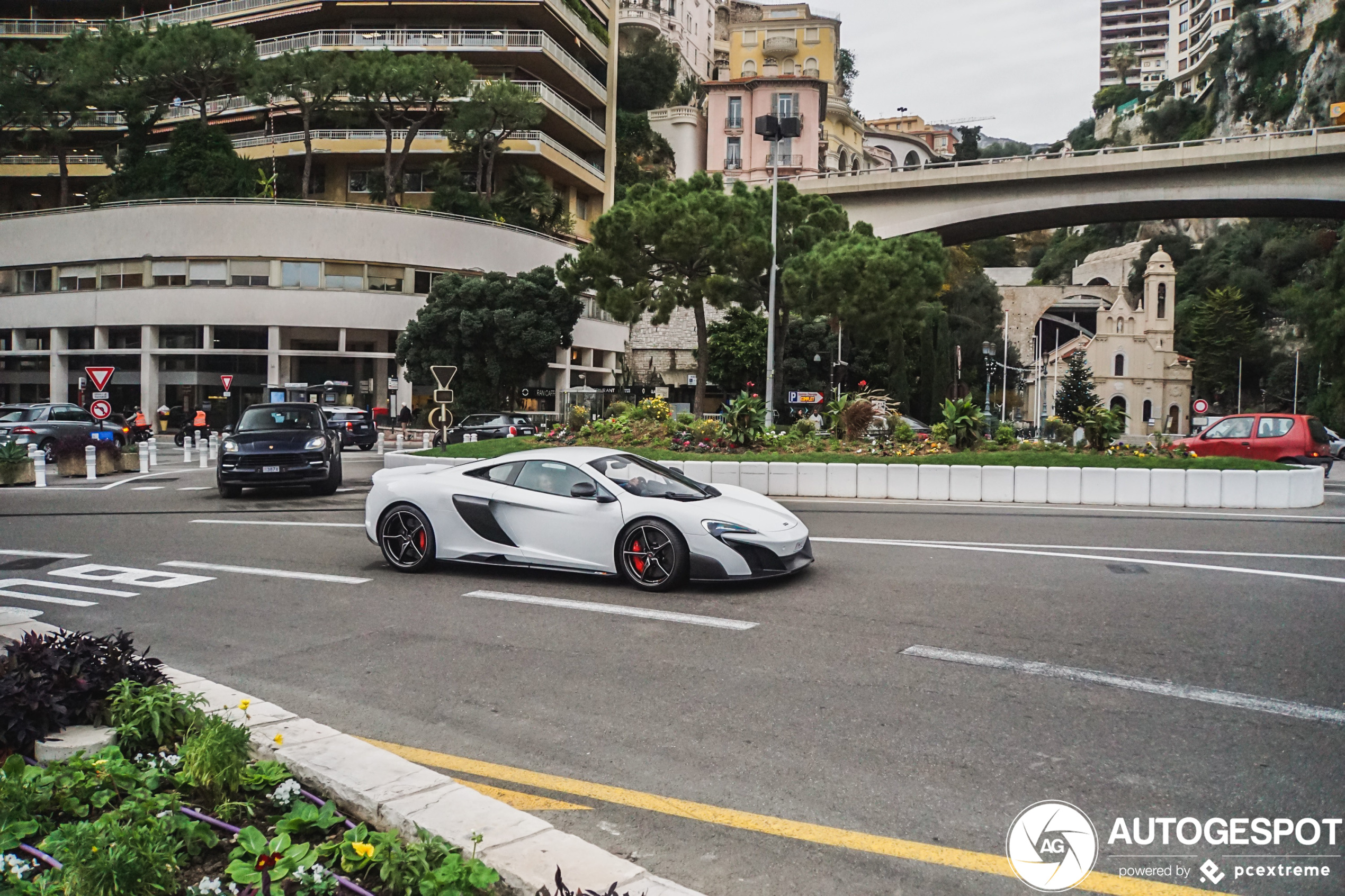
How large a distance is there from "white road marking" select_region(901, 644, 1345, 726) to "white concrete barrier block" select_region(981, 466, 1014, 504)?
462 inches

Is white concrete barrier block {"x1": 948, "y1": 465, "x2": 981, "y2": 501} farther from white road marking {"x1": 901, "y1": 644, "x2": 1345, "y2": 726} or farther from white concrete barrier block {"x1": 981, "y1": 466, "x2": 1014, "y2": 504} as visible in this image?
white road marking {"x1": 901, "y1": 644, "x2": 1345, "y2": 726}

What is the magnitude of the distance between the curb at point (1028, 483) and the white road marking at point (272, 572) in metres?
7.29

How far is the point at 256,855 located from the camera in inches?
136

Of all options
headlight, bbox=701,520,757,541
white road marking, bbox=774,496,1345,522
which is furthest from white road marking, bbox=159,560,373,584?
white road marking, bbox=774,496,1345,522

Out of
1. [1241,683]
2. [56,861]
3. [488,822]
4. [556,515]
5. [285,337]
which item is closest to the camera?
[56,861]

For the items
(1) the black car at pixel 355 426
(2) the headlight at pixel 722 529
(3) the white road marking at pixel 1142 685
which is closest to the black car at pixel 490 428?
(1) the black car at pixel 355 426

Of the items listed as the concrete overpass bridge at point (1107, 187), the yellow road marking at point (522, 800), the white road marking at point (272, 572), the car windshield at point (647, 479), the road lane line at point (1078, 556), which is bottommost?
the white road marking at point (272, 572)

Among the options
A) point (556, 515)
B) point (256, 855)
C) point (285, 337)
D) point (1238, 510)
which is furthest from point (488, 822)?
point (285, 337)

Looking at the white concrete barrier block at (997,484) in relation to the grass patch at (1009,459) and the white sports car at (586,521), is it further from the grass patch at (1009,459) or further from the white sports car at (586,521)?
the white sports car at (586,521)

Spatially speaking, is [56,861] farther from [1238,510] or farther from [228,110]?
[228,110]

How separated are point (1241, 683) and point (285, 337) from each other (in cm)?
5248

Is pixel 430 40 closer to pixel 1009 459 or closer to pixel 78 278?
pixel 78 278

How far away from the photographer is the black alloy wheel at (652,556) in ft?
28.9

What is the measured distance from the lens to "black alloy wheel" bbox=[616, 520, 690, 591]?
8.82 m
